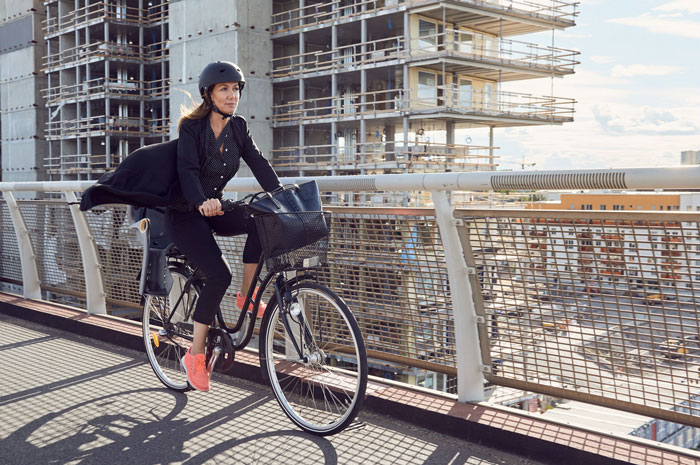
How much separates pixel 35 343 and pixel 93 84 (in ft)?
162

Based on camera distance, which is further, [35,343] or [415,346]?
[35,343]

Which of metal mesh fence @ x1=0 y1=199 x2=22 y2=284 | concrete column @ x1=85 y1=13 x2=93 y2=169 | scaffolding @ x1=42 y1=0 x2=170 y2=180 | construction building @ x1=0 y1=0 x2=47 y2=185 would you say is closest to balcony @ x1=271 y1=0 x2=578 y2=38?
scaffolding @ x1=42 y1=0 x2=170 y2=180

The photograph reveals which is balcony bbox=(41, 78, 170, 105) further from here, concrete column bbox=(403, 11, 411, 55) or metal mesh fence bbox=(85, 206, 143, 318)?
metal mesh fence bbox=(85, 206, 143, 318)

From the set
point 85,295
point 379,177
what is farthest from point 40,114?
point 379,177

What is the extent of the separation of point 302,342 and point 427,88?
34187 millimetres

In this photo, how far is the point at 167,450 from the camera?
3.54 meters

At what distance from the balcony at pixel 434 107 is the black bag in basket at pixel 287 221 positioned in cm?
3207

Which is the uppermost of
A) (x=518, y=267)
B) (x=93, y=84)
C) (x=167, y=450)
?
(x=93, y=84)

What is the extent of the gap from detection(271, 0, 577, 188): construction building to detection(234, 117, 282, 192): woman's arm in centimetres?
3203

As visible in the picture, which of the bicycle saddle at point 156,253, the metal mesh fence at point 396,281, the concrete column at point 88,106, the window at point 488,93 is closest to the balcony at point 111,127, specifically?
the concrete column at point 88,106

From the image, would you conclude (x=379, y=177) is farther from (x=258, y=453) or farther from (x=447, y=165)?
(x=447, y=165)

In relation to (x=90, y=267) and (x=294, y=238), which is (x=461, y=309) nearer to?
(x=294, y=238)

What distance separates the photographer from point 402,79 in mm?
37156

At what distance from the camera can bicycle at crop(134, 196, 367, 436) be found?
3592 mm
